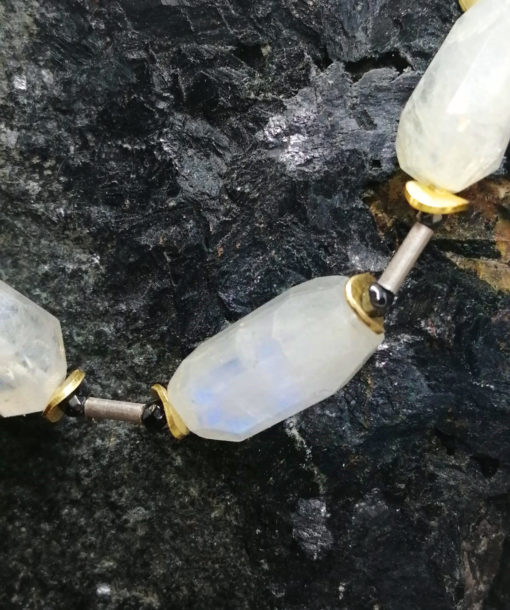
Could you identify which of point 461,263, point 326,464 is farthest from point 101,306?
point 461,263

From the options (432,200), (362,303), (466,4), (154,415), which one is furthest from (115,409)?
(466,4)

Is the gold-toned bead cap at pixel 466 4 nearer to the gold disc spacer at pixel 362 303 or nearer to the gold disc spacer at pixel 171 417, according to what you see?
the gold disc spacer at pixel 362 303

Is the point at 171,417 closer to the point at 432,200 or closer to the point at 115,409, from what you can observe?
the point at 115,409

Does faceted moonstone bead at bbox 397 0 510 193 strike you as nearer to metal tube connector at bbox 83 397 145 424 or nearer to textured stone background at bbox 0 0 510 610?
textured stone background at bbox 0 0 510 610

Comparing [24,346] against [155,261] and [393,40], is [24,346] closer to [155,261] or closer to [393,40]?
[155,261]

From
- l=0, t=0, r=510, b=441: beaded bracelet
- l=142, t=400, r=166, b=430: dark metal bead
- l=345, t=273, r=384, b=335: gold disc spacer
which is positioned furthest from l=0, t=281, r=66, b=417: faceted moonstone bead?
l=345, t=273, r=384, b=335: gold disc spacer

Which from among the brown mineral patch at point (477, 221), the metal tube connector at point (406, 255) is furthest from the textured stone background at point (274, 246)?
the metal tube connector at point (406, 255)

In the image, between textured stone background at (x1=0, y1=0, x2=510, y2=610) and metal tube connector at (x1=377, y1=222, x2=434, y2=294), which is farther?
textured stone background at (x1=0, y1=0, x2=510, y2=610)
